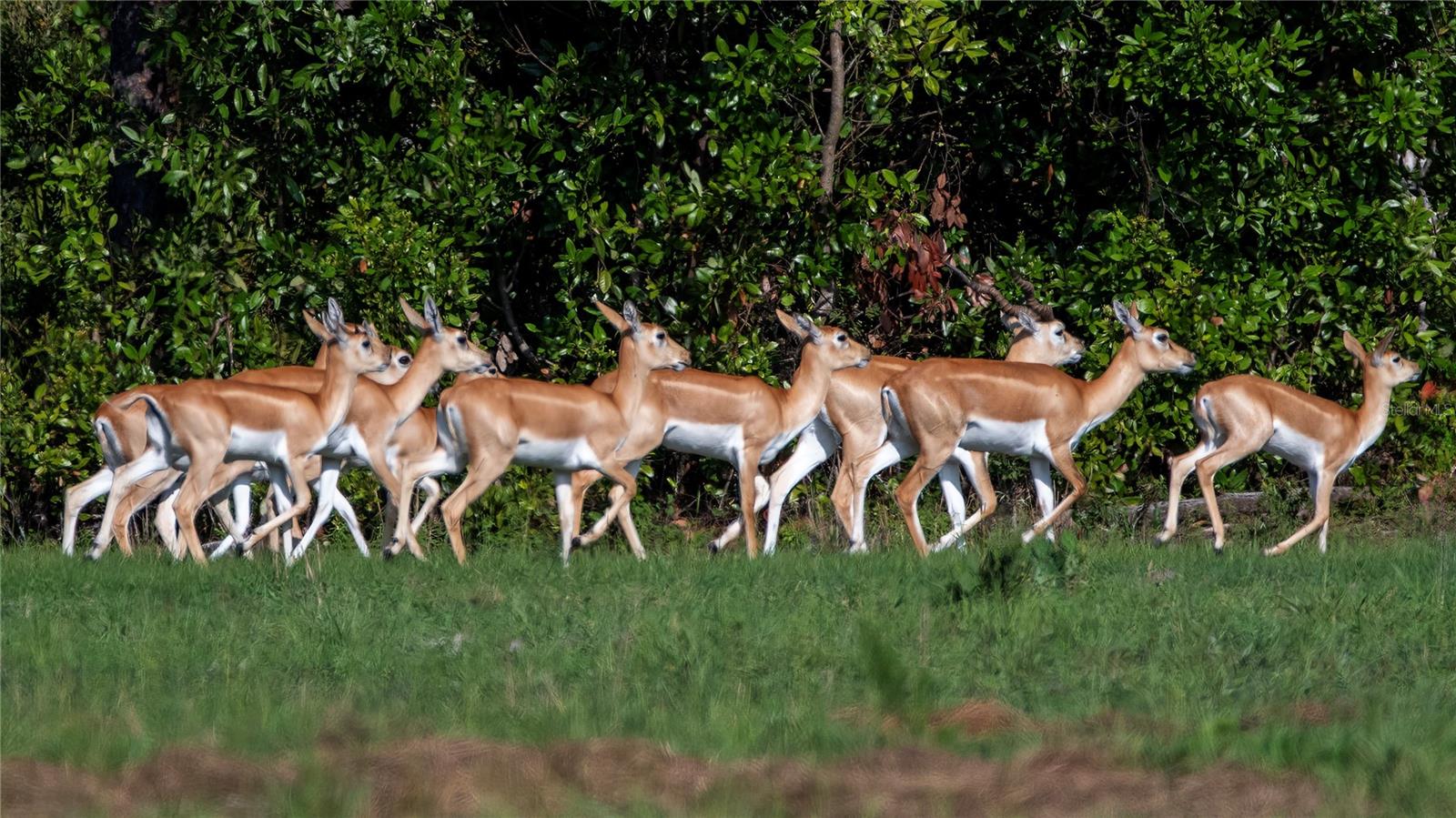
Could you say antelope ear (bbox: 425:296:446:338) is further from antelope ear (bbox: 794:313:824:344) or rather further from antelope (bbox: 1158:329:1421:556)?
antelope (bbox: 1158:329:1421:556)

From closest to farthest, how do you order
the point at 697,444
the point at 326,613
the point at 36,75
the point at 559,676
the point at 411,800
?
the point at 411,800
the point at 559,676
the point at 326,613
the point at 697,444
the point at 36,75

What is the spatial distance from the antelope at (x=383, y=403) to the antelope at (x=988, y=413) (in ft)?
9.35

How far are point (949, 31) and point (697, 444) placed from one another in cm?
359

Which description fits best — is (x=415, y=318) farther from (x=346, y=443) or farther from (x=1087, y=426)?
(x=1087, y=426)

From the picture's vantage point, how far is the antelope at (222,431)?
10.8 metres

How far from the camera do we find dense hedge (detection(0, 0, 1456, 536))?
1340 centimetres

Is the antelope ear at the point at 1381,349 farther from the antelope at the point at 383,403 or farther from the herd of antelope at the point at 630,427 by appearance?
the antelope at the point at 383,403

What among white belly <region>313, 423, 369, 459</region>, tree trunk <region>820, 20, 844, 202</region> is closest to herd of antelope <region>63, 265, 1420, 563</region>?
white belly <region>313, 423, 369, 459</region>

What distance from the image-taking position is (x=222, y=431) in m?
10.8

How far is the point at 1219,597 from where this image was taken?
8719 millimetres

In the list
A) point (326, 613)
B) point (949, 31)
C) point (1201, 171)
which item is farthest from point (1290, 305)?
point (326, 613)

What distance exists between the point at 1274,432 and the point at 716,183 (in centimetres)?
408

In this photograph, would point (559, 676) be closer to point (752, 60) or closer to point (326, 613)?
point (326, 613)

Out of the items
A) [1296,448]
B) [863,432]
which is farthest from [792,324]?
[1296,448]
